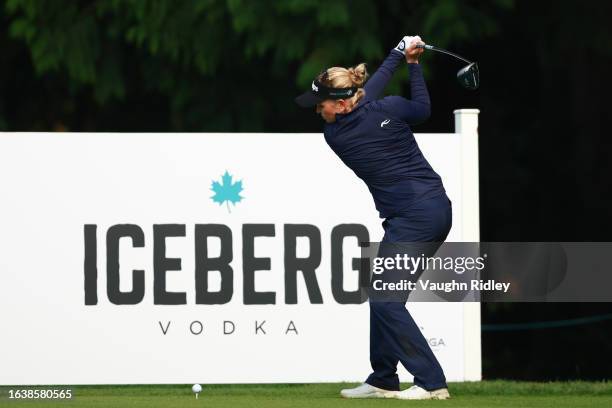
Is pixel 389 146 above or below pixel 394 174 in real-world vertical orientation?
above

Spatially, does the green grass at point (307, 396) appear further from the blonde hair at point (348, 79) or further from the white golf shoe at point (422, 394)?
the blonde hair at point (348, 79)

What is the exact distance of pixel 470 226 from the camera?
8.10 meters

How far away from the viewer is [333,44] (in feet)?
35.6

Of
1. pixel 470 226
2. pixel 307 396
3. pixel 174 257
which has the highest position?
pixel 470 226

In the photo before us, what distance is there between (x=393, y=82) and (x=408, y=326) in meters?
4.71

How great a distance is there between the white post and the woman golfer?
4.24ft

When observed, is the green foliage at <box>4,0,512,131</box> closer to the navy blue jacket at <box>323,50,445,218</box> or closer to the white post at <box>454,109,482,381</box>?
the white post at <box>454,109,482,381</box>

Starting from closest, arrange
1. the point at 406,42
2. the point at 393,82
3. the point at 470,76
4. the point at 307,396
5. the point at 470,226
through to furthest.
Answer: the point at 406,42 → the point at 470,76 → the point at 307,396 → the point at 470,226 → the point at 393,82

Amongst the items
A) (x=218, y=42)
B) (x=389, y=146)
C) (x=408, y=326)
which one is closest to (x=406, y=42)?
(x=389, y=146)

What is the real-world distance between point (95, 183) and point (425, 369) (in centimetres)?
235

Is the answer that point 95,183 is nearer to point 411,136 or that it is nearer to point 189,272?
point 189,272

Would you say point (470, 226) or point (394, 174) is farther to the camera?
point (470, 226)

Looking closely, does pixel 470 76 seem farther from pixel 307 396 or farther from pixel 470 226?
pixel 307 396

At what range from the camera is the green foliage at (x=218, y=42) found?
10.9 m
